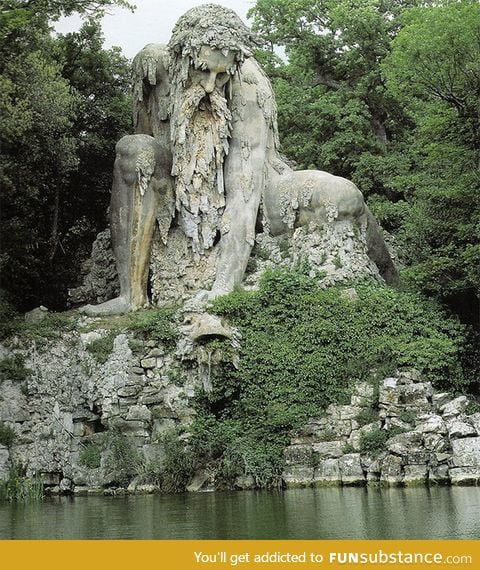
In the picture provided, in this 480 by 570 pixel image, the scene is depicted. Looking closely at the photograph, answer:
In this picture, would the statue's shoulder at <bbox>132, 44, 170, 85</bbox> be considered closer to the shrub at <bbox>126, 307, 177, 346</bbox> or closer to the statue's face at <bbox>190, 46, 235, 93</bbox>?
the statue's face at <bbox>190, 46, 235, 93</bbox>

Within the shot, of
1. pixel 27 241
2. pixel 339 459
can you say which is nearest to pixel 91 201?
pixel 27 241

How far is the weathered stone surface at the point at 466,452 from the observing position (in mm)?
15830

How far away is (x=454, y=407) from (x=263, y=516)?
5.73 m

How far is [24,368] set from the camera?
19.7 meters

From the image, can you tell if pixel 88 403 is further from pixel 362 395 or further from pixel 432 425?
pixel 432 425

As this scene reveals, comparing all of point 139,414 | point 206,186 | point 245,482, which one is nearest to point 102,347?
point 139,414

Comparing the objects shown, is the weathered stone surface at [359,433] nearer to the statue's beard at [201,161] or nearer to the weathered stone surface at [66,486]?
the weathered stone surface at [66,486]

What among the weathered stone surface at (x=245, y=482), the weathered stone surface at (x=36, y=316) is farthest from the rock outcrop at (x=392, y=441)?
the weathered stone surface at (x=36, y=316)

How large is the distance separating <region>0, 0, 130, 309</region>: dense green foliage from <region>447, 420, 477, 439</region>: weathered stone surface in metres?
9.83

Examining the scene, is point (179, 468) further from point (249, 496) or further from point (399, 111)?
point (399, 111)

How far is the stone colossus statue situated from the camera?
2031 centimetres

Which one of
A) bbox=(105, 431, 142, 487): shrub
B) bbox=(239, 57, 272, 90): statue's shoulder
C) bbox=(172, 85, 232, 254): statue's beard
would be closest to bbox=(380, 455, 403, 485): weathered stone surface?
bbox=(105, 431, 142, 487): shrub

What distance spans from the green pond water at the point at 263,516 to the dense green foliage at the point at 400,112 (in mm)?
6965

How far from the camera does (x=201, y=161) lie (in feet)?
67.4
